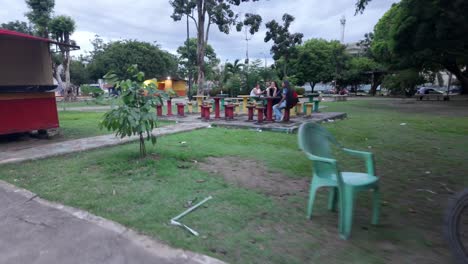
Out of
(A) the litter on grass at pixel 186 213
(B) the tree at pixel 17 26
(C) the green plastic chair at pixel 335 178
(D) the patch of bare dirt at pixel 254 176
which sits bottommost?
(A) the litter on grass at pixel 186 213

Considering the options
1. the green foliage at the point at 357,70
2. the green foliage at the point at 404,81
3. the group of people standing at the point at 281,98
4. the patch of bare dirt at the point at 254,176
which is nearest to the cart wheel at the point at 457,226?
the patch of bare dirt at the point at 254,176

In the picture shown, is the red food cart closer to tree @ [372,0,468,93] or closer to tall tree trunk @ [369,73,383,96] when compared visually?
tree @ [372,0,468,93]

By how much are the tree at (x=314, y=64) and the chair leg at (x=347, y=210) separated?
42.4m

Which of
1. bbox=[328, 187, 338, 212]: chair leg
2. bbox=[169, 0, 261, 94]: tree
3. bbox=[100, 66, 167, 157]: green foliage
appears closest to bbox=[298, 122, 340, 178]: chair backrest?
bbox=[328, 187, 338, 212]: chair leg

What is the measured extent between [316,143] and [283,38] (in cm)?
3874

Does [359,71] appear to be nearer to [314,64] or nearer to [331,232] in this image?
[314,64]

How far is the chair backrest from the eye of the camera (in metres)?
3.12

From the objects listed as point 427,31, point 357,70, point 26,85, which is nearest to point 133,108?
point 26,85

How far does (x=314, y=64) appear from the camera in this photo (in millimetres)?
43906

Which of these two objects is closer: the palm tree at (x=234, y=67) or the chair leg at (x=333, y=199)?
the chair leg at (x=333, y=199)

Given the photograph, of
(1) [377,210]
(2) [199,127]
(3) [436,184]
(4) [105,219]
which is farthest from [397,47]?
(4) [105,219]

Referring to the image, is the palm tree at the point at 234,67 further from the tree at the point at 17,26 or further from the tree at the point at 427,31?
the tree at the point at 17,26

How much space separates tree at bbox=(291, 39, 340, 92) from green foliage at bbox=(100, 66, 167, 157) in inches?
1587

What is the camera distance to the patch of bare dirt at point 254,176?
4.18 meters
